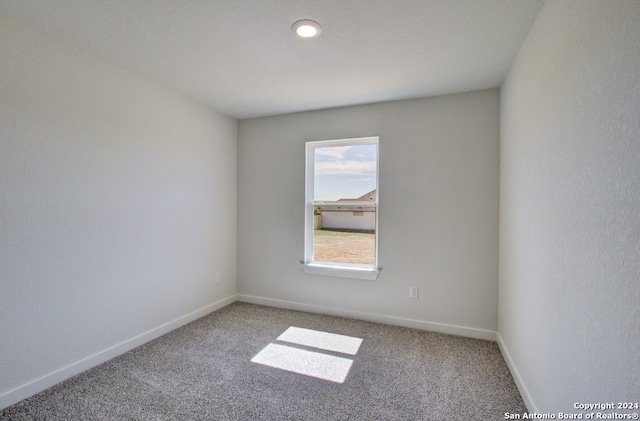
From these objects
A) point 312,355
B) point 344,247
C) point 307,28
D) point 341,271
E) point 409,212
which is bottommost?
point 312,355

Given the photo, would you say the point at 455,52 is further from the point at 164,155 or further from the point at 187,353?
the point at 187,353

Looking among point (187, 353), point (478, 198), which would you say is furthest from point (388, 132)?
point (187, 353)

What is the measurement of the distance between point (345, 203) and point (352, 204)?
87 millimetres

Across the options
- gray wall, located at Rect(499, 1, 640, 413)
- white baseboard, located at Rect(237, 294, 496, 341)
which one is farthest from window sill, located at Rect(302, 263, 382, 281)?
gray wall, located at Rect(499, 1, 640, 413)

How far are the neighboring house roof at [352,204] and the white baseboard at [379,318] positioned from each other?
1155 mm

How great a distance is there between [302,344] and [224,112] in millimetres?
2750

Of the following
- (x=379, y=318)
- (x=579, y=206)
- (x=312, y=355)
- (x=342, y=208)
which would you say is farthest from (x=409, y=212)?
(x=579, y=206)

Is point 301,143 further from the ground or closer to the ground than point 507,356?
further from the ground

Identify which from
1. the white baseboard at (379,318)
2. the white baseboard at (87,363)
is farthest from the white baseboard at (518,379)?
the white baseboard at (87,363)

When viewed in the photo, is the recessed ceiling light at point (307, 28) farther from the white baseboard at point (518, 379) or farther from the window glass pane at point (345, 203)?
the white baseboard at point (518, 379)

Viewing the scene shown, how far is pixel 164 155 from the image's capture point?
2.90 m

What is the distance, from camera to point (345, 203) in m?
3.49

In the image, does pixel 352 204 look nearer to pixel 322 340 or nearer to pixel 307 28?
pixel 322 340

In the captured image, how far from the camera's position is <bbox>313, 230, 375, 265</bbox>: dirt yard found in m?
3.41
